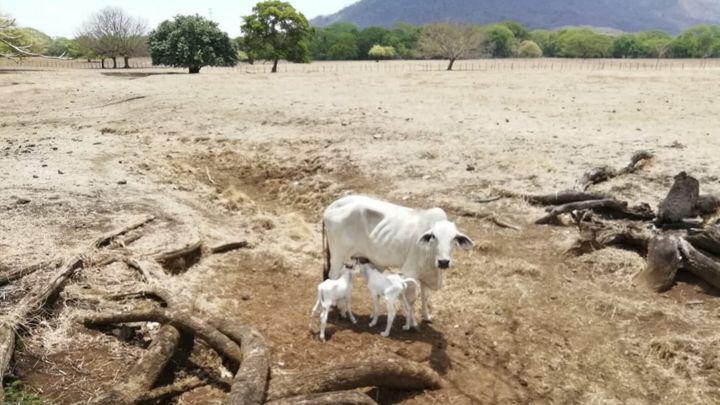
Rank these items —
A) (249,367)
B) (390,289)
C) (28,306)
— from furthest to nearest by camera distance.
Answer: (390,289)
(28,306)
(249,367)

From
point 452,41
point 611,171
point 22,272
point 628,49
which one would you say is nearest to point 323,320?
point 22,272

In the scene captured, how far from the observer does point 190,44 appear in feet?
162

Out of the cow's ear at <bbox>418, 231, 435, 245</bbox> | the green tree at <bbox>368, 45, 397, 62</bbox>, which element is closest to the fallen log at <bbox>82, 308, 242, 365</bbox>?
the cow's ear at <bbox>418, 231, 435, 245</bbox>

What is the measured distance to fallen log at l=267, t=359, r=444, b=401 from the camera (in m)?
5.93

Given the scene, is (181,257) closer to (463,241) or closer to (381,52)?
(463,241)

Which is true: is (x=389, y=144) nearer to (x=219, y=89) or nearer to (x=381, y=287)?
(x=381, y=287)

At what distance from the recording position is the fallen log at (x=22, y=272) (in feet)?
25.7

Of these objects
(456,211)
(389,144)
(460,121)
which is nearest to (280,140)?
(389,144)

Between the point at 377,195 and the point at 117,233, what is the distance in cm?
599

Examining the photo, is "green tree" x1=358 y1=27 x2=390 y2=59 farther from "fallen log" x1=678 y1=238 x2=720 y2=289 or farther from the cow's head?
the cow's head

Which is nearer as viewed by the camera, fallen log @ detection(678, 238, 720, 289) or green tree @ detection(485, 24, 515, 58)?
fallen log @ detection(678, 238, 720, 289)

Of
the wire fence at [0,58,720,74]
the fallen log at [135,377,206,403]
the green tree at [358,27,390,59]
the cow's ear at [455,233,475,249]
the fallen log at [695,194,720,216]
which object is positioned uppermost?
the green tree at [358,27,390,59]

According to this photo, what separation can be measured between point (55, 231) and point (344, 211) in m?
5.38

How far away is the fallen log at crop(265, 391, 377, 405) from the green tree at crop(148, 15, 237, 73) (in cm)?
4753
